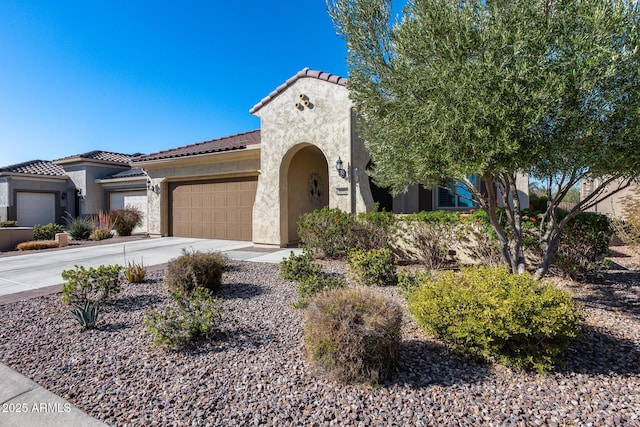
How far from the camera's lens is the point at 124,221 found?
57.6 ft

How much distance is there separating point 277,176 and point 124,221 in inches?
413

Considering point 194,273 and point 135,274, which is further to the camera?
point 135,274

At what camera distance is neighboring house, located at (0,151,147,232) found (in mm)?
20500

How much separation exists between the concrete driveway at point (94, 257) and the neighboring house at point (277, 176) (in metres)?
1.13

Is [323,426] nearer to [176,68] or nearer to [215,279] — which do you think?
[215,279]

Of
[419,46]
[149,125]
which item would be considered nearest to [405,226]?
[419,46]

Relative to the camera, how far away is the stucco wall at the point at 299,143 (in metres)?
10.6

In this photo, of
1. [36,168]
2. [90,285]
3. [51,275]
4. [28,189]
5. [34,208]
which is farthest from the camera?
[36,168]

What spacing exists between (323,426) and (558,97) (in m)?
3.95

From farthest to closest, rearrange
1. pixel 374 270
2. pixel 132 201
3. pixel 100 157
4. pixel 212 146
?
pixel 100 157, pixel 132 201, pixel 212 146, pixel 374 270

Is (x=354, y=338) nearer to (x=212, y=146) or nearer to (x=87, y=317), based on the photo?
(x=87, y=317)

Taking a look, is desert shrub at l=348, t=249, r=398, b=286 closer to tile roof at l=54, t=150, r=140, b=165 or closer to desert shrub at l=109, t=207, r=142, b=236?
desert shrub at l=109, t=207, r=142, b=236

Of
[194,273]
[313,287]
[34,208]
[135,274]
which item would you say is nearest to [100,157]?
[34,208]

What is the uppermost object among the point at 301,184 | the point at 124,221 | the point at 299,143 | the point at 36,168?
the point at 36,168
